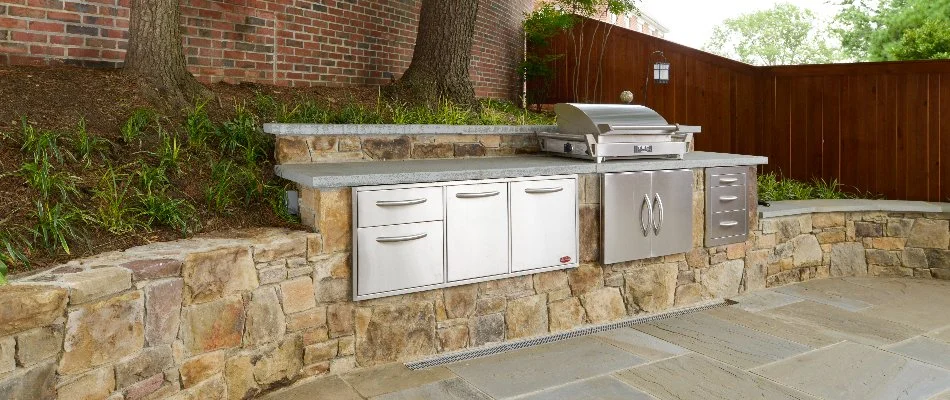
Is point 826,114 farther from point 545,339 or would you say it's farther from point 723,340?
point 545,339

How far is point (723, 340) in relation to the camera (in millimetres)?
4176

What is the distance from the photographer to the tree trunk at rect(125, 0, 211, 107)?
447 centimetres

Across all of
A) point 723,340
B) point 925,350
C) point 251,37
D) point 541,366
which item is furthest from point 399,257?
point 925,350

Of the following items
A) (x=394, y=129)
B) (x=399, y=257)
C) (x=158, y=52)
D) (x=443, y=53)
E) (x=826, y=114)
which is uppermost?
(x=443, y=53)

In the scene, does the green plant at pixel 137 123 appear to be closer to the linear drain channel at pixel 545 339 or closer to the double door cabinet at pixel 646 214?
the linear drain channel at pixel 545 339

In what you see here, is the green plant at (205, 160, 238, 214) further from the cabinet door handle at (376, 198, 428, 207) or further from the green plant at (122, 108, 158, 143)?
the cabinet door handle at (376, 198, 428, 207)

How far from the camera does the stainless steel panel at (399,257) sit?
3492 mm

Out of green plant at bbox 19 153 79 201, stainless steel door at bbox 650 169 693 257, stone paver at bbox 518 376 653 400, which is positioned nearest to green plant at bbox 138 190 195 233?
green plant at bbox 19 153 79 201

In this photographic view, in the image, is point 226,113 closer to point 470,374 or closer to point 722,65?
point 470,374

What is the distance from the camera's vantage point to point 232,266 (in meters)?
3.13

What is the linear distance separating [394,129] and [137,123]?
4.85 feet

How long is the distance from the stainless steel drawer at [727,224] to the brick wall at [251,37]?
332cm

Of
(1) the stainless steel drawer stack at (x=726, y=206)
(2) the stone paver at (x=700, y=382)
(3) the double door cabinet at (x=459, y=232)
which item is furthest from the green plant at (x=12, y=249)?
(1) the stainless steel drawer stack at (x=726, y=206)

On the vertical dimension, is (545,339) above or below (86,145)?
below
